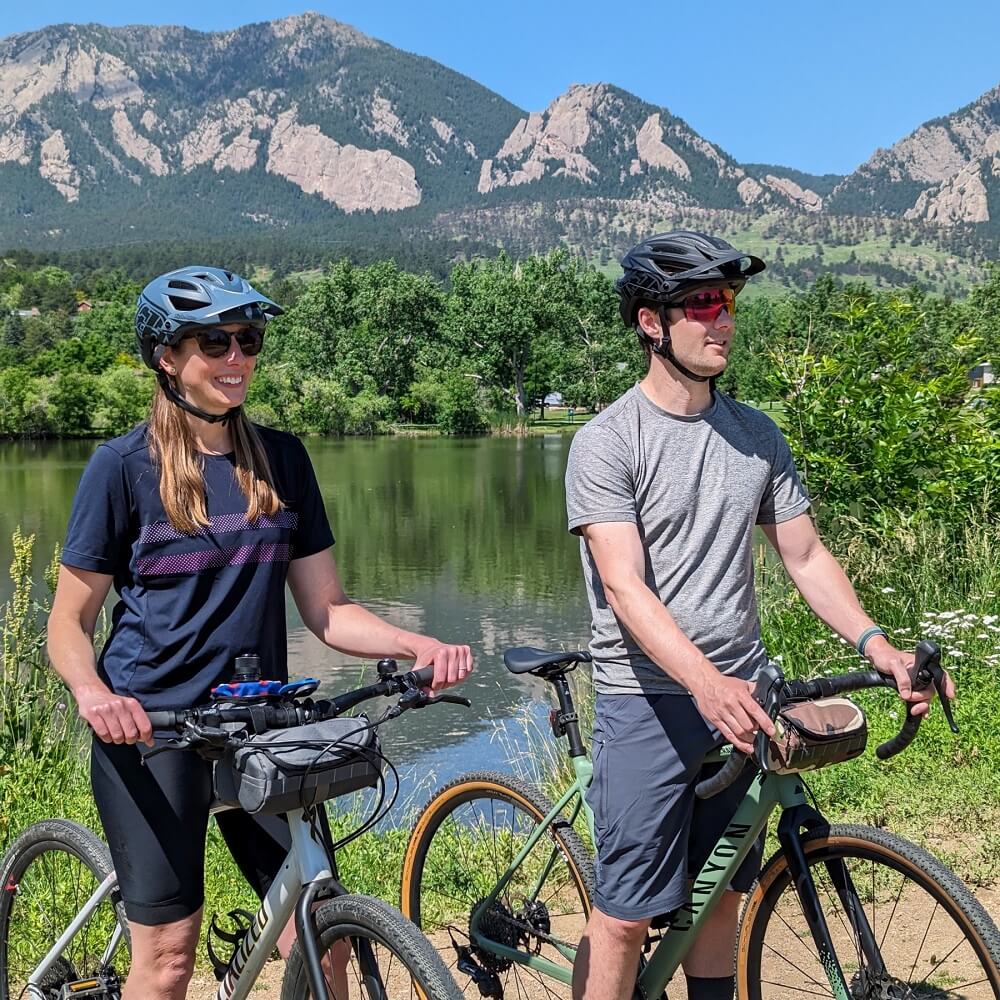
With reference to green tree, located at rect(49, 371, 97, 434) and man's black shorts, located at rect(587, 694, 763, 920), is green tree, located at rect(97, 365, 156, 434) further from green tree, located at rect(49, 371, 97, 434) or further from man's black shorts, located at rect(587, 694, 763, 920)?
man's black shorts, located at rect(587, 694, 763, 920)

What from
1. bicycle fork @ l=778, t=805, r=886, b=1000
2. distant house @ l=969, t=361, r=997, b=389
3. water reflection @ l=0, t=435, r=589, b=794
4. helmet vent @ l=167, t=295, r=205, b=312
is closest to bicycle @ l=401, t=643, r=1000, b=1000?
bicycle fork @ l=778, t=805, r=886, b=1000

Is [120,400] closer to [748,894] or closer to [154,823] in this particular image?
[154,823]

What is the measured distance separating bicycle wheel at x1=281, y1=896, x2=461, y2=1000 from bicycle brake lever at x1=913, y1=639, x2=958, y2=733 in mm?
1020

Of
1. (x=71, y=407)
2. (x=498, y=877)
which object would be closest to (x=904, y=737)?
(x=498, y=877)

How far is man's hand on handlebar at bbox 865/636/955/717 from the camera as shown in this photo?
2.27m

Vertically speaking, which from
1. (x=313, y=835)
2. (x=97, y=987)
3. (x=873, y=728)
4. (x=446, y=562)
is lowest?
(x=446, y=562)

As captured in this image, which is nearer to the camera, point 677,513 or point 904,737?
point 904,737

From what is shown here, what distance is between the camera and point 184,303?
2.42 meters

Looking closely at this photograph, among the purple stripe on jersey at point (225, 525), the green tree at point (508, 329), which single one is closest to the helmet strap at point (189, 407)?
the purple stripe on jersey at point (225, 525)

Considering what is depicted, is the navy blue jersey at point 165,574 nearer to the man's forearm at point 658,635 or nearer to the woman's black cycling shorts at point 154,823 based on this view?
the woman's black cycling shorts at point 154,823

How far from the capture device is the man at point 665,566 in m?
2.45

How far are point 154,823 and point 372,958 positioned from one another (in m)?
0.56

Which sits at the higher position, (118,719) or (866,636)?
(866,636)

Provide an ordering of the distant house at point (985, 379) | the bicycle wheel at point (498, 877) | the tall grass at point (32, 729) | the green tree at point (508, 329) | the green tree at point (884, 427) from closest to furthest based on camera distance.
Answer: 1. the bicycle wheel at point (498, 877)
2. the tall grass at point (32, 729)
3. the green tree at point (884, 427)
4. the distant house at point (985, 379)
5. the green tree at point (508, 329)
